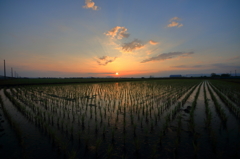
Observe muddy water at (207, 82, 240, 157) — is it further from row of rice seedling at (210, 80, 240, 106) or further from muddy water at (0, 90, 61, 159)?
row of rice seedling at (210, 80, 240, 106)

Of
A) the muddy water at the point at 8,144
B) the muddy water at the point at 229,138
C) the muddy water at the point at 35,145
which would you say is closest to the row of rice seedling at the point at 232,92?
the muddy water at the point at 229,138

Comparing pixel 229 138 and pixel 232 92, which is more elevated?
pixel 232 92

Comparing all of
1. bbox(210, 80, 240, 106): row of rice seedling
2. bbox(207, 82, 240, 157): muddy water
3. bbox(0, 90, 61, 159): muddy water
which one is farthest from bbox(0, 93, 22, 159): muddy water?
bbox(210, 80, 240, 106): row of rice seedling

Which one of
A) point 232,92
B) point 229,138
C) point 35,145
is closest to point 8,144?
point 35,145

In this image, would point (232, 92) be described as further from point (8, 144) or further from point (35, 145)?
point (8, 144)

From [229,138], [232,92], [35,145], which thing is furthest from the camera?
[232,92]

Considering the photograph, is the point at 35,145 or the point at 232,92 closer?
the point at 35,145

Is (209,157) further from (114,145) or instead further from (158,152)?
(114,145)

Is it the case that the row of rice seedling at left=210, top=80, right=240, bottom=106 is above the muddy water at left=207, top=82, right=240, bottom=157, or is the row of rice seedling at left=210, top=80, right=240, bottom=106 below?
above

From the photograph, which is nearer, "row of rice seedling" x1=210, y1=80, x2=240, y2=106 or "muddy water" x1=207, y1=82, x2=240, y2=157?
"muddy water" x1=207, y1=82, x2=240, y2=157

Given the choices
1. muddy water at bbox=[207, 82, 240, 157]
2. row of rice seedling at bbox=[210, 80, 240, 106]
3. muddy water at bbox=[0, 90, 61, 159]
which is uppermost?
row of rice seedling at bbox=[210, 80, 240, 106]

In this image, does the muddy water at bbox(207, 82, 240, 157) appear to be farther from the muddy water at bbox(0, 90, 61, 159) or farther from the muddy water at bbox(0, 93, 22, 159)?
the muddy water at bbox(0, 93, 22, 159)

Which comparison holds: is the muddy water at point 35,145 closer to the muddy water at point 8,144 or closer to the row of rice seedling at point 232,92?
the muddy water at point 8,144

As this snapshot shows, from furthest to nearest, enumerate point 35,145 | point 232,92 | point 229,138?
1. point 232,92
2. point 229,138
3. point 35,145
